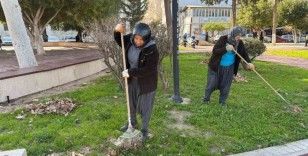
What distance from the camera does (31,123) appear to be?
6.80m

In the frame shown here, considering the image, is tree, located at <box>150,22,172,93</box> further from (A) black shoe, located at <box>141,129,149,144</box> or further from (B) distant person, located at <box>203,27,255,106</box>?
(A) black shoe, located at <box>141,129,149,144</box>

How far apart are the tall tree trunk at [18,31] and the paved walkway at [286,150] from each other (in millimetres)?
6901

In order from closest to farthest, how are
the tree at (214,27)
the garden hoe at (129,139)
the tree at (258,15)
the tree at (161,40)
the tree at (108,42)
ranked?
the garden hoe at (129,139) < the tree at (108,42) < the tree at (161,40) < the tree at (258,15) < the tree at (214,27)

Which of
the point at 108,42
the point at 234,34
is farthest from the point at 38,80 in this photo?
the point at 234,34

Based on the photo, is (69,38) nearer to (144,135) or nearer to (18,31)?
(18,31)

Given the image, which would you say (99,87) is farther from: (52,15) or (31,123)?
(52,15)

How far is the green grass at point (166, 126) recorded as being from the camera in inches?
231

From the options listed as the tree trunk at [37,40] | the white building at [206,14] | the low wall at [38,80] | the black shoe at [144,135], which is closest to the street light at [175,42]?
the black shoe at [144,135]

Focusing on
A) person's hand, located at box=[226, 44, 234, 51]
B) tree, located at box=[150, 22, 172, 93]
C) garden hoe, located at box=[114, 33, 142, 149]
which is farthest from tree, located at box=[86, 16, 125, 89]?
garden hoe, located at box=[114, 33, 142, 149]

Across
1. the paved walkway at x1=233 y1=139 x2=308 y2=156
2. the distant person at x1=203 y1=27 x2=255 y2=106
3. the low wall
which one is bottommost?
the paved walkway at x1=233 y1=139 x2=308 y2=156

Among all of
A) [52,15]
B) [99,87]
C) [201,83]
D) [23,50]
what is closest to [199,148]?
[99,87]

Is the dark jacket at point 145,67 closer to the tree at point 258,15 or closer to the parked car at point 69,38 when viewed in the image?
the parked car at point 69,38

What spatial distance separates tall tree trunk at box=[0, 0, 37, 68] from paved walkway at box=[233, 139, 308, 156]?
272 inches

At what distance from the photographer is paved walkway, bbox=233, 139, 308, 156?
5902 millimetres
